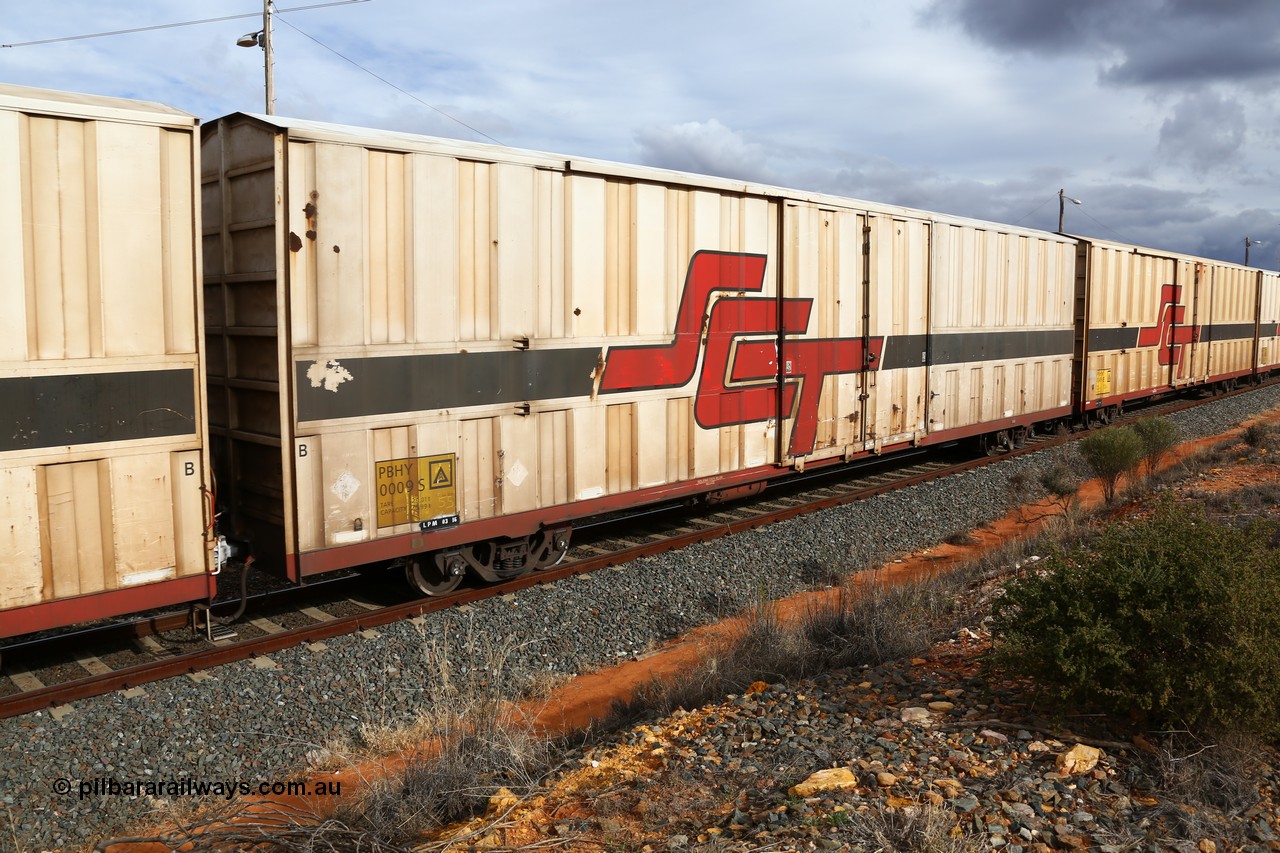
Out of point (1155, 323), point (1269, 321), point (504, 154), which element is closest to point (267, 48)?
point (504, 154)

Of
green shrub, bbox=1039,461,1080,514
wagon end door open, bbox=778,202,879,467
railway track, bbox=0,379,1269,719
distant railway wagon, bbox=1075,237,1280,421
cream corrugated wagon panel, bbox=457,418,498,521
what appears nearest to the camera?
Result: railway track, bbox=0,379,1269,719

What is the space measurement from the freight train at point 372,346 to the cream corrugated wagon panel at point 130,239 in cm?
1

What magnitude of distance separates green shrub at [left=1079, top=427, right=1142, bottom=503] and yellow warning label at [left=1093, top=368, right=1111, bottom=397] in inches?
259

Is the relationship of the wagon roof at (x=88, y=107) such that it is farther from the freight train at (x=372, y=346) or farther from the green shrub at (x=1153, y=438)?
the green shrub at (x=1153, y=438)

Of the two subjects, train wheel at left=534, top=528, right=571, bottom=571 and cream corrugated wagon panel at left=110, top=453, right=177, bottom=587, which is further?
train wheel at left=534, top=528, right=571, bottom=571

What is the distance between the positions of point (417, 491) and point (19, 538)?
283 centimetres

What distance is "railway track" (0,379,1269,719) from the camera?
20.8 feet

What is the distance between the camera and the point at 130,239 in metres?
6.16

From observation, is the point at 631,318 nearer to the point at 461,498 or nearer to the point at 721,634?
the point at 461,498

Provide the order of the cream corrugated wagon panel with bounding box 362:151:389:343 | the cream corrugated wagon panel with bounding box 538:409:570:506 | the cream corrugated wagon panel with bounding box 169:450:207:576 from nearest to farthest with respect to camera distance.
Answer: the cream corrugated wagon panel with bounding box 169:450:207:576 < the cream corrugated wagon panel with bounding box 362:151:389:343 < the cream corrugated wagon panel with bounding box 538:409:570:506

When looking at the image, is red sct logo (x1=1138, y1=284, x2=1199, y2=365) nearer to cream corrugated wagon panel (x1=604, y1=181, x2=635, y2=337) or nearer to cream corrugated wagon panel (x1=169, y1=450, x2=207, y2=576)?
cream corrugated wagon panel (x1=604, y1=181, x2=635, y2=337)

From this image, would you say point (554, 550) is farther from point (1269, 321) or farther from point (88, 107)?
point (1269, 321)

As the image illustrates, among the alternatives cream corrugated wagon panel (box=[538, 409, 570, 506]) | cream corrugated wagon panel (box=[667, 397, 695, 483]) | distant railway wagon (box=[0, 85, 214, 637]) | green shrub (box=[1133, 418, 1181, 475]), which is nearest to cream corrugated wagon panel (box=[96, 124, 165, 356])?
distant railway wagon (box=[0, 85, 214, 637])

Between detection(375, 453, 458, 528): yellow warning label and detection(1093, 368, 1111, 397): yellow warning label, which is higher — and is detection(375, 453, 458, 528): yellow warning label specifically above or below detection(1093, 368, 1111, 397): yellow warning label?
below
